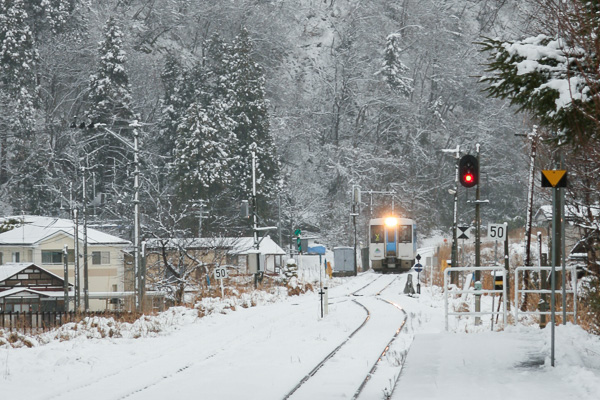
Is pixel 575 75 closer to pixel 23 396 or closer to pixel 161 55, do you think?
pixel 23 396

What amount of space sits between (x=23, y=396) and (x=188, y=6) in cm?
9969

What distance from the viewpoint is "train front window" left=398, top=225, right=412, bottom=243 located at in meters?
54.1

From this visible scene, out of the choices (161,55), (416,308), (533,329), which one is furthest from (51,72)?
(533,329)

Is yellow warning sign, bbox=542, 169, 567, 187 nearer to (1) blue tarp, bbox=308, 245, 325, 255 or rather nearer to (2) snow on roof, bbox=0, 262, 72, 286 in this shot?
(1) blue tarp, bbox=308, 245, 325, 255

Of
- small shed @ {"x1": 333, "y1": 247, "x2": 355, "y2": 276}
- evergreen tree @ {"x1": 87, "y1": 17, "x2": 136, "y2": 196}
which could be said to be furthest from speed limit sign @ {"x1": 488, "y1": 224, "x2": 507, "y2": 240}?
evergreen tree @ {"x1": 87, "y1": 17, "x2": 136, "y2": 196}

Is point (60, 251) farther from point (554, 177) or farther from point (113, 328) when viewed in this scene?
point (554, 177)

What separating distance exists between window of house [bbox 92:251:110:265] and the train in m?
20.2

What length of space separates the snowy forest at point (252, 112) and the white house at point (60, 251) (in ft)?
10.3

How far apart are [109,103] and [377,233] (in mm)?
31667

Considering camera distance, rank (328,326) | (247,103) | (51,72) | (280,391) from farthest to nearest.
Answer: (51,72)
(247,103)
(328,326)
(280,391)

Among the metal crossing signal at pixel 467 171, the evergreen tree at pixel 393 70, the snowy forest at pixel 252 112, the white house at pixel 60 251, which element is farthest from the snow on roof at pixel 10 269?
the evergreen tree at pixel 393 70

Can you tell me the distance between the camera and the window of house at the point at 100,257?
209ft

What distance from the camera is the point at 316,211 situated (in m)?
87.1

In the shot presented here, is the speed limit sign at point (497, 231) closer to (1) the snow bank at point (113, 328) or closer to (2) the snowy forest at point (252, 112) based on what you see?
(1) the snow bank at point (113, 328)
